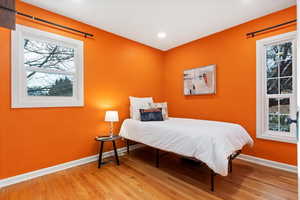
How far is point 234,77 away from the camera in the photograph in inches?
114

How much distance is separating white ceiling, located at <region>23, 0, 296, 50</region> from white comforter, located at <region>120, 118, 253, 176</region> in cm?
188

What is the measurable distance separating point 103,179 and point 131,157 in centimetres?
90

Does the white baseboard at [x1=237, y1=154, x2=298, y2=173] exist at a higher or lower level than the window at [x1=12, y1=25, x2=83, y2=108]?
lower

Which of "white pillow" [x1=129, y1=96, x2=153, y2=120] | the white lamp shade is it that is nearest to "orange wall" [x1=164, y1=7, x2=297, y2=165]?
"white pillow" [x1=129, y1=96, x2=153, y2=120]

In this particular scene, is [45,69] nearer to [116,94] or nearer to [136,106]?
[116,94]

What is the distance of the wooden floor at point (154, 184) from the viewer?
1765 millimetres

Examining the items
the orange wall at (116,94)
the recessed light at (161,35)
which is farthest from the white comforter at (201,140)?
the recessed light at (161,35)

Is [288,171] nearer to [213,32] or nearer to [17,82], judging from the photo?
[213,32]

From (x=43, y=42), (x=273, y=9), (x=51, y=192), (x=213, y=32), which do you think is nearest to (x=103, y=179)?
(x=51, y=192)

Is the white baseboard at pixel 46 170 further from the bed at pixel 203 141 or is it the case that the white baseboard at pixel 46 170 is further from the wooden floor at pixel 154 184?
the bed at pixel 203 141

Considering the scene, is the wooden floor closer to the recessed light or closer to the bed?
the bed

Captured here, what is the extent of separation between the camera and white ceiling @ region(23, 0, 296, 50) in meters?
2.21

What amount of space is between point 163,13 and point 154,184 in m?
2.66

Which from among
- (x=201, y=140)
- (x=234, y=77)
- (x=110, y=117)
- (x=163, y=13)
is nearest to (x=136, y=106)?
A: (x=110, y=117)
